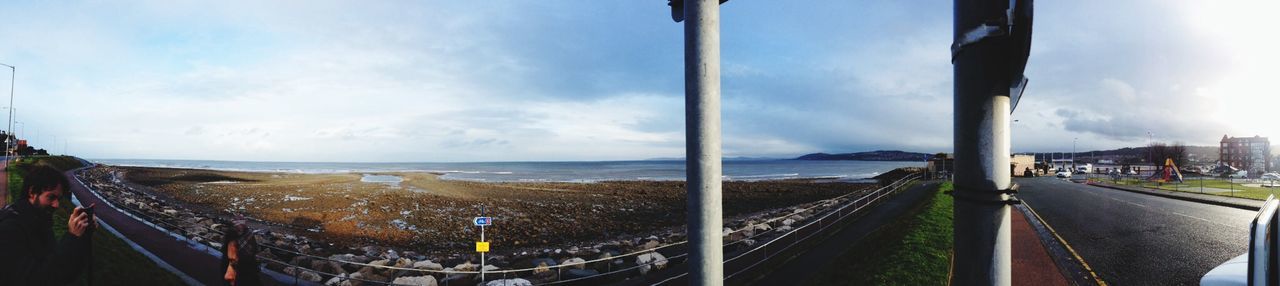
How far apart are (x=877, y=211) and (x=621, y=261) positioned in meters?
11.5

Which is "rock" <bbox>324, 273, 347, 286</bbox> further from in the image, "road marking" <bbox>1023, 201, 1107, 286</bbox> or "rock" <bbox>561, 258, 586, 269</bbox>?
"road marking" <bbox>1023, 201, 1107, 286</bbox>

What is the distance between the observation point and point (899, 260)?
873cm

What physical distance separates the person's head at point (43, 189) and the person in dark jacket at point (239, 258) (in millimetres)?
2414

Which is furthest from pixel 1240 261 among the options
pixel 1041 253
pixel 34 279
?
pixel 34 279

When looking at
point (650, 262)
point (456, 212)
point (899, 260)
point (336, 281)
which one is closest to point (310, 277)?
point (336, 281)

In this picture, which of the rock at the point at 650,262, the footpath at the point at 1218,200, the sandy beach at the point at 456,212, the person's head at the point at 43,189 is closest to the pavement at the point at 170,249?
the sandy beach at the point at 456,212

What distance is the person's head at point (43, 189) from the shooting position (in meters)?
3.48

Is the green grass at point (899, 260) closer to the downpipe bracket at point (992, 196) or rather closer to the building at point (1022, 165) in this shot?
the downpipe bracket at point (992, 196)

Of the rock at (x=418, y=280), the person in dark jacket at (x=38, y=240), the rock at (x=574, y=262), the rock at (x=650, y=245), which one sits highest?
the person in dark jacket at (x=38, y=240)

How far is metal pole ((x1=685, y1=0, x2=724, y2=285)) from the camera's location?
193cm

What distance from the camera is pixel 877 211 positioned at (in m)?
19.2

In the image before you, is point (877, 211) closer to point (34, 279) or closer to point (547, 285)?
point (547, 285)

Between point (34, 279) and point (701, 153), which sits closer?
point (701, 153)

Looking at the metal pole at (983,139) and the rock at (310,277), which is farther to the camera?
the rock at (310,277)
